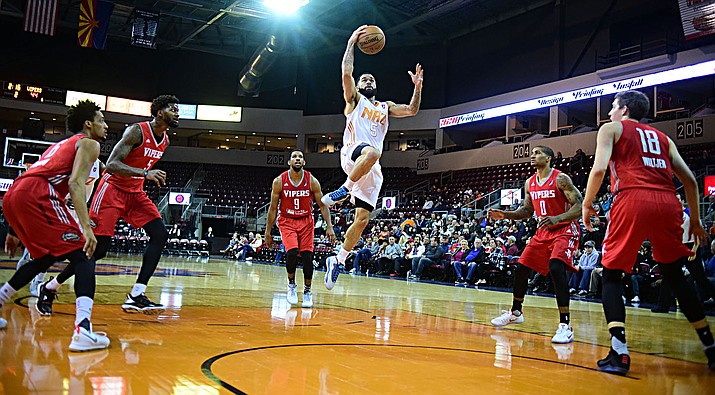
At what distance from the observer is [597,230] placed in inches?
498

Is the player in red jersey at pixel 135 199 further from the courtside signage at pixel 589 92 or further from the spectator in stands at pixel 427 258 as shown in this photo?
the courtside signage at pixel 589 92

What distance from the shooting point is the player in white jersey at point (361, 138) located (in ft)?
17.9

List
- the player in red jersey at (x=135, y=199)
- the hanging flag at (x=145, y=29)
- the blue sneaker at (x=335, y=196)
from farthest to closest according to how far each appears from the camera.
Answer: the hanging flag at (x=145, y=29)
the blue sneaker at (x=335, y=196)
the player in red jersey at (x=135, y=199)

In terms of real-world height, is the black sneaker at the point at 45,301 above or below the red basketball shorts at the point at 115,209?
below

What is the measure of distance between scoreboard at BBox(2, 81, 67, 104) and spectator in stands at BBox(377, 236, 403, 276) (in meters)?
22.2

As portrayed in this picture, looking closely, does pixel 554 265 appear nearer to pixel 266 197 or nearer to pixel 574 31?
pixel 574 31

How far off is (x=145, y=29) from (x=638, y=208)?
24.4 m

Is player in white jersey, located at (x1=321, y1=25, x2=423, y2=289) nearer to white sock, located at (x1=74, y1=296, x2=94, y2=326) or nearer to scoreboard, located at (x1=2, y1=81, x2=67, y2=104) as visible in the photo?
white sock, located at (x1=74, y1=296, x2=94, y2=326)

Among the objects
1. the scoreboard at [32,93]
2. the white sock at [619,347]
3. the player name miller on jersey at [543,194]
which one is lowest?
the white sock at [619,347]

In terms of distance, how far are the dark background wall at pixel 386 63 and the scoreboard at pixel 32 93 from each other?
Answer: 928 mm

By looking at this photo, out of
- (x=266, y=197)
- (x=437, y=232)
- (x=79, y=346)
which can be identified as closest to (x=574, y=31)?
(x=437, y=232)

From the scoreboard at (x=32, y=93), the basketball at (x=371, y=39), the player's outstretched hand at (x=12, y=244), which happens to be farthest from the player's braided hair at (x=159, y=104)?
the scoreboard at (x=32, y=93)

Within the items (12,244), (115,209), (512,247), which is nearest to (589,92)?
(512,247)

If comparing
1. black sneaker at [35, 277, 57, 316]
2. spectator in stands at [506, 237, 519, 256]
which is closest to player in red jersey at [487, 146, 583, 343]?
black sneaker at [35, 277, 57, 316]
